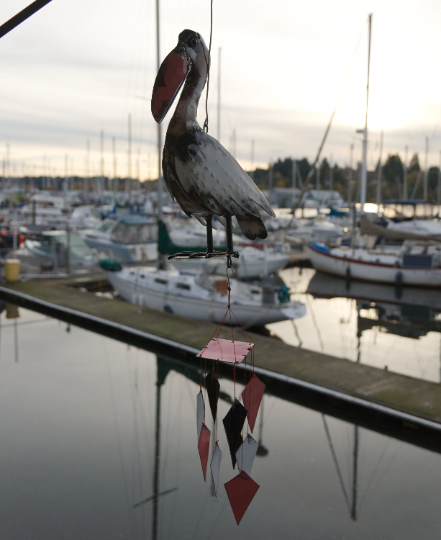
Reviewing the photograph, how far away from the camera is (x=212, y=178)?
3.00 metres

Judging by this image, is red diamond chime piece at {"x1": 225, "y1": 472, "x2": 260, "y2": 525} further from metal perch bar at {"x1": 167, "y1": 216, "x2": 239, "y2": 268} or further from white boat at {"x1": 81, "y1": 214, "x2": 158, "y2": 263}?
white boat at {"x1": 81, "y1": 214, "x2": 158, "y2": 263}

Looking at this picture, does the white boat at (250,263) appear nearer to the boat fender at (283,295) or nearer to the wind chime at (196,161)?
the boat fender at (283,295)

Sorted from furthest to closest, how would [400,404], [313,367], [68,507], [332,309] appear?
[332,309], [313,367], [400,404], [68,507]

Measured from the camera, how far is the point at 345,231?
118ft

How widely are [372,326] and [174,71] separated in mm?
15628

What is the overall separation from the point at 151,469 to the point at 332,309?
13.3m

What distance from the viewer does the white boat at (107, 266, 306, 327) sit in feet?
47.0

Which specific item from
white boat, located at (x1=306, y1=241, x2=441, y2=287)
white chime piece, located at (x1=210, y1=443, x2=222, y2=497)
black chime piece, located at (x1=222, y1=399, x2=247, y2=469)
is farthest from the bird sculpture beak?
white boat, located at (x1=306, y1=241, x2=441, y2=287)

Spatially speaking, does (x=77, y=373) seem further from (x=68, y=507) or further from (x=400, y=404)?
(x=400, y=404)

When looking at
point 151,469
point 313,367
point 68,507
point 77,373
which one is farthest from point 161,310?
point 68,507

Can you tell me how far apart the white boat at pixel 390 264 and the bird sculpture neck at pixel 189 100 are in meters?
23.1

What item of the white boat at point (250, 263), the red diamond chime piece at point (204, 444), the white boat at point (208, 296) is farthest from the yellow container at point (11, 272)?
the red diamond chime piece at point (204, 444)

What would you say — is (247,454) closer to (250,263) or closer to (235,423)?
(235,423)

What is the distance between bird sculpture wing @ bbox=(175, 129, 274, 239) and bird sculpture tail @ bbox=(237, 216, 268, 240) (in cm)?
3
